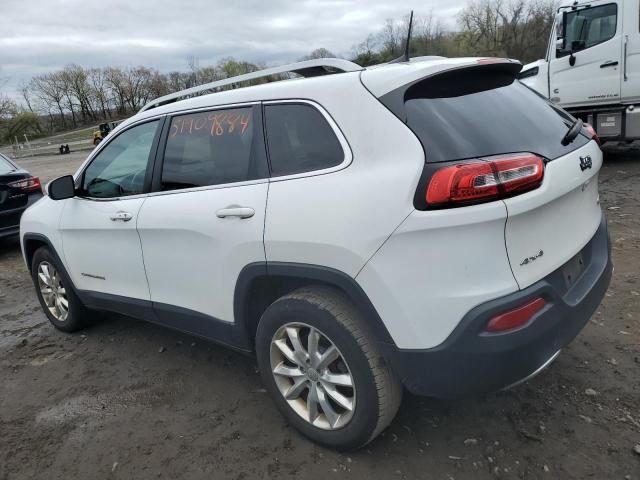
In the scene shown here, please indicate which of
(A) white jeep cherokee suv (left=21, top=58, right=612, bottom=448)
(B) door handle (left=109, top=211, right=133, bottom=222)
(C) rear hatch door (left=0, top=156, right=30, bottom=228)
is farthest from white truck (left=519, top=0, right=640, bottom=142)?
(C) rear hatch door (left=0, top=156, right=30, bottom=228)

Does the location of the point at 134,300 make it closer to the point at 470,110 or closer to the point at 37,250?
the point at 37,250

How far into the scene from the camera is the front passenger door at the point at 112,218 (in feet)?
10.5

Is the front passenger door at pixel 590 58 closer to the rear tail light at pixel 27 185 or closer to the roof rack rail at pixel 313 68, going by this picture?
the roof rack rail at pixel 313 68

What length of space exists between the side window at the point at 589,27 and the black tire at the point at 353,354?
8.59 metres

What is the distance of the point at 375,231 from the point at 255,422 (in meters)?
1.45

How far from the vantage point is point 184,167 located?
9.66ft

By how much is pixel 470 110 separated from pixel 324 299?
1.06m

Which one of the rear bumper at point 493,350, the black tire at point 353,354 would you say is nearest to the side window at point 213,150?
the black tire at point 353,354

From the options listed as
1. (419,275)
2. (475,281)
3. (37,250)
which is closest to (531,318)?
(475,281)

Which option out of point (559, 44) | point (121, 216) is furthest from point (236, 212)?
point (559, 44)

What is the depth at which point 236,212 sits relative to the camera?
249 centimetres

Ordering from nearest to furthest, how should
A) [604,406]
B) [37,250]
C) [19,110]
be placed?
[604,406], [37,250], [19,110]

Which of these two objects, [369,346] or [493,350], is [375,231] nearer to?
[369,346]

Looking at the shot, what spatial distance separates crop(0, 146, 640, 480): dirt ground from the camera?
2.38 meters
